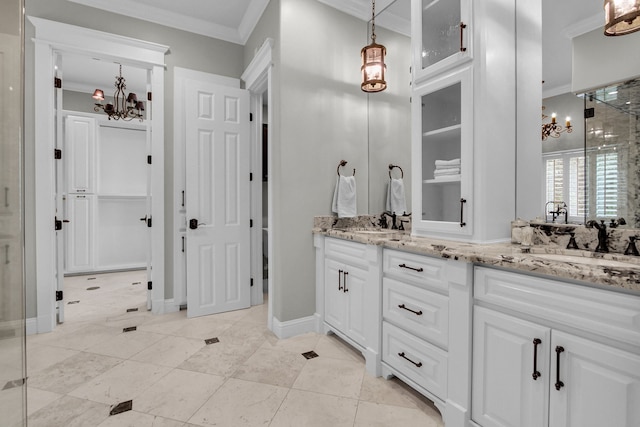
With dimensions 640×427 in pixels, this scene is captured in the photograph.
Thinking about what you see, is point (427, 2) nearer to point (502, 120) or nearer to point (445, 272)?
point (502, 120)

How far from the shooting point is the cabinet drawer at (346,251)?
211 centimetres

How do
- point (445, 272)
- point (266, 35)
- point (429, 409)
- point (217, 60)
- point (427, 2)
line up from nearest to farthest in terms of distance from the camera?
point (445, 272), point (429, 409), point (427, 2), point (266, 35), point (217, 60)

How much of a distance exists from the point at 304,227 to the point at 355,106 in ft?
3.99

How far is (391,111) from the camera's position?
8.50 ft

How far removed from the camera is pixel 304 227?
2607mm

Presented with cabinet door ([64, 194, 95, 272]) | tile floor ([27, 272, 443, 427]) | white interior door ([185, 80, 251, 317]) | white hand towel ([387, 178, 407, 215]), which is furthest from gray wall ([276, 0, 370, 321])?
cabinet door ([64, 194, 95, 272])

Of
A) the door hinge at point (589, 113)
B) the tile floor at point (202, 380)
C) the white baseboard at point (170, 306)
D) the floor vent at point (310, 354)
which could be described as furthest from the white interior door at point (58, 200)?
the door hinge at point (589, 113)

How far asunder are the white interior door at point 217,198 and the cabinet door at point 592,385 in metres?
2.70

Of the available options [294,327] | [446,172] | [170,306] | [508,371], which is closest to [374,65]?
[446,172]

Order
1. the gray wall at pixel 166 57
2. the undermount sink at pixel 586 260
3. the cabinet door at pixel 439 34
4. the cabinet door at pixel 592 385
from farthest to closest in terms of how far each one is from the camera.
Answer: the gray wall at pixel 166 57
the cabinet door at pixel 439 34
the undermount sink at pixel 586 260
the cabinet door at pixel 592 385

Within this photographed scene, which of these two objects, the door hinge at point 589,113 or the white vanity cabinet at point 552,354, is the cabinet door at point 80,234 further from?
the door hinge at point 589,113

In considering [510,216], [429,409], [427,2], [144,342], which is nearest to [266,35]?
[427,2]

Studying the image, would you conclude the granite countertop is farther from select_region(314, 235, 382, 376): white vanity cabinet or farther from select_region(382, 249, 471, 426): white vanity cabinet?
select_region(314, 235, 382, 376): white vanity cabinet

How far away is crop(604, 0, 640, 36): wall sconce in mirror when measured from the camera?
4.05 feet
